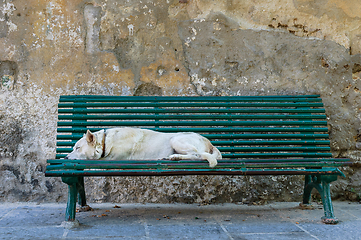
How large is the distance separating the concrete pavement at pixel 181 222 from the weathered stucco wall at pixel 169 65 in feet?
0.85

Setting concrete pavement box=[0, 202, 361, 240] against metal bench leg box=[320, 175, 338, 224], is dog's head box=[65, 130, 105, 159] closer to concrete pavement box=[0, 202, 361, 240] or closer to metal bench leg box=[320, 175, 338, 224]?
concrete pavement box=[0, 202, 361, 240]

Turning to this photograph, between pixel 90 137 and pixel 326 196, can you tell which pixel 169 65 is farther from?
pixel 326 196

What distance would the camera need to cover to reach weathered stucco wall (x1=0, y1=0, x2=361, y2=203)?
3.86m

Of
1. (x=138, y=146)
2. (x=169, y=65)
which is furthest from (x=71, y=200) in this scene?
(x=169, y=65)

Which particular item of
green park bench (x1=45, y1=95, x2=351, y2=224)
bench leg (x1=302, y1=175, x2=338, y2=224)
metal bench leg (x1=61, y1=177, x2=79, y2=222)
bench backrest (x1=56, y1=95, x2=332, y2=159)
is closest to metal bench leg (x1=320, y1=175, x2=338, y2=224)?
bench leg (x1=302, y1=175, x2=338, y2=224)

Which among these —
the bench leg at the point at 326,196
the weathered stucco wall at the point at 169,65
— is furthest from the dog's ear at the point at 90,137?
the bench leg at the point at 326,196

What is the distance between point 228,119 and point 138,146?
1123 mm

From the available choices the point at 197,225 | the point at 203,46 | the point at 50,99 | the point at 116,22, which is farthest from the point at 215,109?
the point at 50,99

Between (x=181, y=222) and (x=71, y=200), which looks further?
(x=181, y=222)

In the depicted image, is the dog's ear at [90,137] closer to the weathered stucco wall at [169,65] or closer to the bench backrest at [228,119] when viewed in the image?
the bench backrest at [228,119]

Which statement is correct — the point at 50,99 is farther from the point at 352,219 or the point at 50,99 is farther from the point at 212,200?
the point at 352,219

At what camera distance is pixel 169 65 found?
404 cm

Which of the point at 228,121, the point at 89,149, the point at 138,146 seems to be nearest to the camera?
the point at 89,149

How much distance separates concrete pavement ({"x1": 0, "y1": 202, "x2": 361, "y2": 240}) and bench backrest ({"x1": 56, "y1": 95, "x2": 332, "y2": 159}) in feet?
2.02
